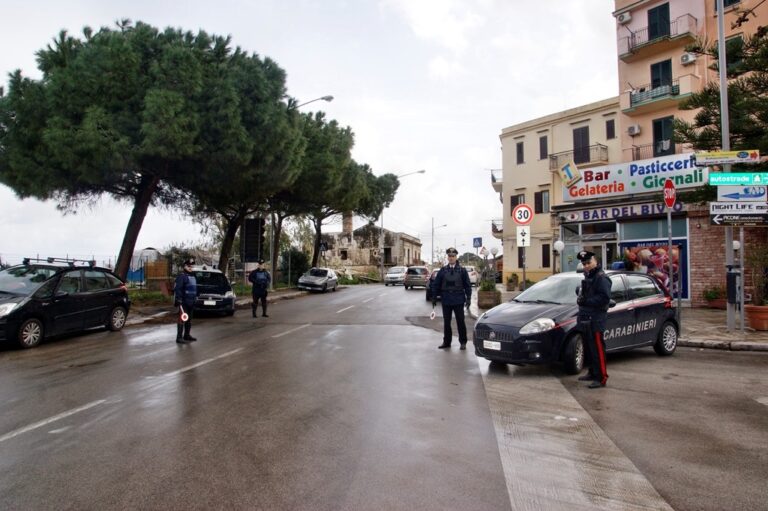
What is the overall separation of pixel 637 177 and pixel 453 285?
1180 cm

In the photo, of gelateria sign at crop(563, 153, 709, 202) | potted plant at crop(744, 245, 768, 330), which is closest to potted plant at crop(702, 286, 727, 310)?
gelateria sign at crop(563, 153, 709, 202)

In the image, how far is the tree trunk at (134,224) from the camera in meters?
18.4

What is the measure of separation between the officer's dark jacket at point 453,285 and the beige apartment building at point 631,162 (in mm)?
4871

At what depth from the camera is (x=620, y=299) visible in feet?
27.7

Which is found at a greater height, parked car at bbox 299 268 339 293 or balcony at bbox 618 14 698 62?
balcony at bbox 618 14 698 62

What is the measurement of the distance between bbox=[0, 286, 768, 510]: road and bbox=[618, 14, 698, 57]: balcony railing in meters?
19.9

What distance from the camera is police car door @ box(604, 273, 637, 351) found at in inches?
320

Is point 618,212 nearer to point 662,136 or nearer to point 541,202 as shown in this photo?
point 662,136

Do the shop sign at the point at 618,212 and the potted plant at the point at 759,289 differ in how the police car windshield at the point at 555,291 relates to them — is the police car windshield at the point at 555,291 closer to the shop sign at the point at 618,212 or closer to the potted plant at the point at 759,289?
the potted plant at the point at 759,289

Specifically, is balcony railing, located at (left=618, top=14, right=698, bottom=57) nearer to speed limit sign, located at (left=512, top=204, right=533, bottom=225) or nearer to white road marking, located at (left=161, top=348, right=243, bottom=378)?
speed limit sign, located at (left=512, top=204, right=533, bottom=225)

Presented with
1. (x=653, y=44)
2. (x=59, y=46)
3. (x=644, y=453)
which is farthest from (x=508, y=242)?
(x=644, y=453)

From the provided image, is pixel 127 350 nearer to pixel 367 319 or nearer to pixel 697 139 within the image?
pixel 367 319

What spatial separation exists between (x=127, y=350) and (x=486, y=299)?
11.4 meters

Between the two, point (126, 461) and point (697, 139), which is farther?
point (697, 139)
